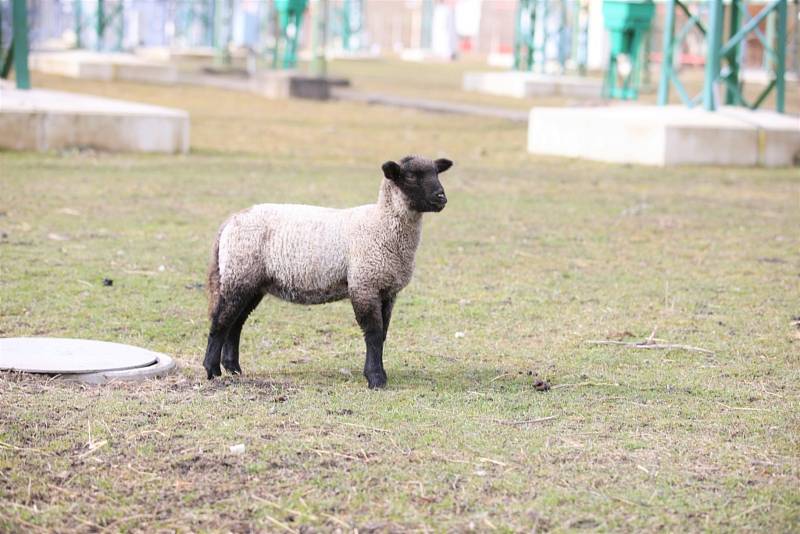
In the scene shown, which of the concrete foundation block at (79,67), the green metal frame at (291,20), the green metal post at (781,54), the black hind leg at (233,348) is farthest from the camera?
the concrete foundation block at (79,67)

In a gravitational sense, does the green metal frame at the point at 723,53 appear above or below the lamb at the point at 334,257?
above

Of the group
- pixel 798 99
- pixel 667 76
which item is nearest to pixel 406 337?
pixel 667 76

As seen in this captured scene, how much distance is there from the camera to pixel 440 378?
6809mm

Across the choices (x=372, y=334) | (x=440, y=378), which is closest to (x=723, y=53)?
(x=440, y=378)

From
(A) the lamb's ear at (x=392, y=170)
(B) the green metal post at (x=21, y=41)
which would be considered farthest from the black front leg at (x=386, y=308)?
(B) the green metal post at (x=21, y=41)

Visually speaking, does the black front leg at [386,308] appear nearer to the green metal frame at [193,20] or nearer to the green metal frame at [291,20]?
the green metal frame at [291,20]

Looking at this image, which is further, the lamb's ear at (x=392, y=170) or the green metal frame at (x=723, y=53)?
the green metal frame at (x=723, y=53)

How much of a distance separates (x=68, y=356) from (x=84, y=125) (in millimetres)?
10138

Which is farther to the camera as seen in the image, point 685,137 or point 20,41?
point 20,41

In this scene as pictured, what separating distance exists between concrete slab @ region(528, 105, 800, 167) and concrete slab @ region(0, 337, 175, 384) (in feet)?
37.6

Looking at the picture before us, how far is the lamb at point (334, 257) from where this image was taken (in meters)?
6.55

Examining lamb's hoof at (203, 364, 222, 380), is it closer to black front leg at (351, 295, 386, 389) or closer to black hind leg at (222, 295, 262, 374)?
black hind leg at (222, 295, 262, 374)

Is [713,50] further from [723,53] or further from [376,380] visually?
[376,380]

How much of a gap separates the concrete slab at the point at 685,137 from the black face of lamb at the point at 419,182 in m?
11.0
